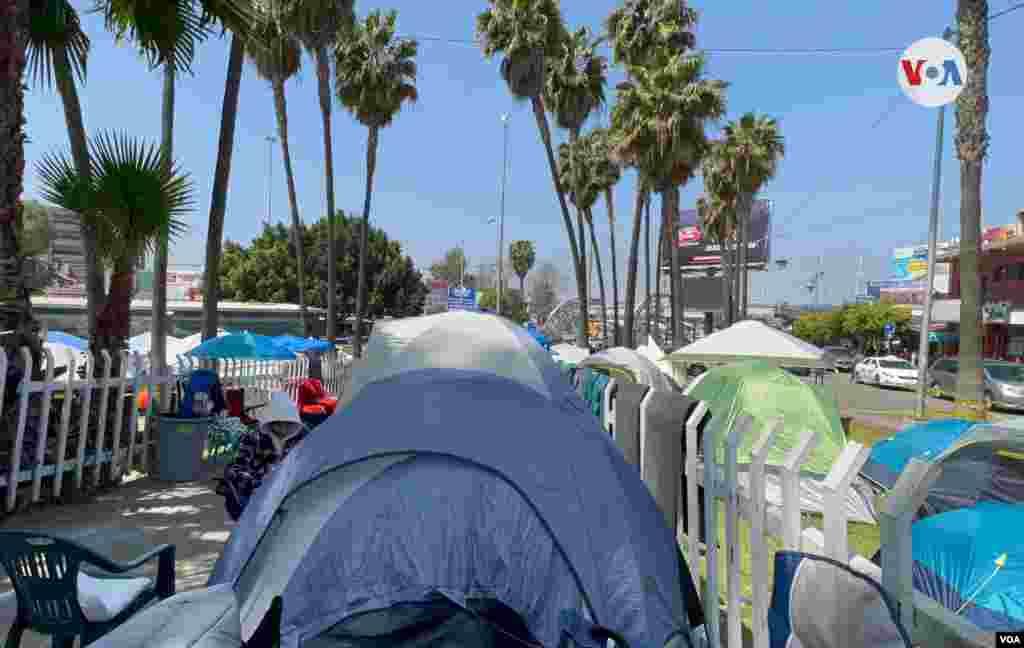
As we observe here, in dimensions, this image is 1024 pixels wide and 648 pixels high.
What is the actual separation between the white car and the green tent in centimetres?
2338

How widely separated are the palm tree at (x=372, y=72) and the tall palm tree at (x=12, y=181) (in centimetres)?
1810

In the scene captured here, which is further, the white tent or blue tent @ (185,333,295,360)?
the white tent

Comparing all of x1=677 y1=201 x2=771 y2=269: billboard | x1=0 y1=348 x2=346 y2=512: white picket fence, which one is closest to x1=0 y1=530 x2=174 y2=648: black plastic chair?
x1=0 y1=348 x2=346 y2=512: white picket fence

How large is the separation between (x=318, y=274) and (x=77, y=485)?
40684 millimetres

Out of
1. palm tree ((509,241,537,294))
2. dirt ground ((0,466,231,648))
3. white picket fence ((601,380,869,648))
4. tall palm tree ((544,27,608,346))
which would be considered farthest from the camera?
palm tree ((509,241,537,294))

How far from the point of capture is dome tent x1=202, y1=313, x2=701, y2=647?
11.6ft

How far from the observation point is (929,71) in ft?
33.7

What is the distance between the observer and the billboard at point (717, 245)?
6178cm

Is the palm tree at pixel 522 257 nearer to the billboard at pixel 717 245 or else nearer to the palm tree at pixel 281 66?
the billboard at pixel 717 245

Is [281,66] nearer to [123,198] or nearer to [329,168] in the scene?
[329,168]

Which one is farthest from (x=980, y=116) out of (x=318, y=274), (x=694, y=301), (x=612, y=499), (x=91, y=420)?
(x=694, y=301)

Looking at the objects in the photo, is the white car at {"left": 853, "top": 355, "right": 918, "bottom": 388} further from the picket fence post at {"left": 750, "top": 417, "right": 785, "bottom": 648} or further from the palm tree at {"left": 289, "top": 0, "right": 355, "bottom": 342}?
the picket fence post at {"left": 750, "top": 417, "right": 785, "bottom": 648}

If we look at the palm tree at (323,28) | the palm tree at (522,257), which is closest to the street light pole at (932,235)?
the palm tree at (323,28)

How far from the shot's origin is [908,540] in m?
2.58
